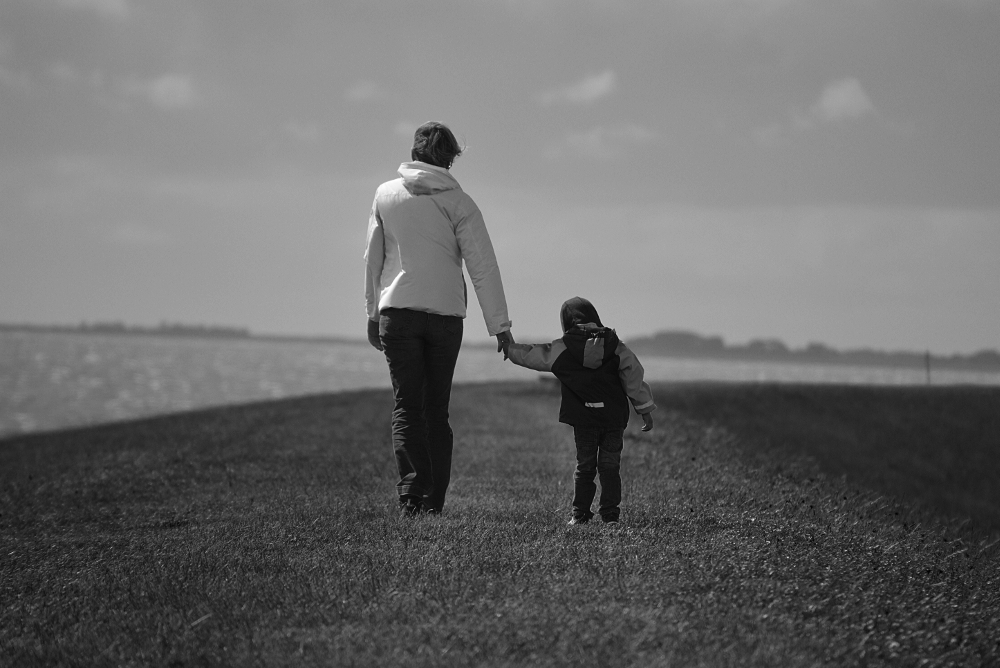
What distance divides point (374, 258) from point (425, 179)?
0.82 m

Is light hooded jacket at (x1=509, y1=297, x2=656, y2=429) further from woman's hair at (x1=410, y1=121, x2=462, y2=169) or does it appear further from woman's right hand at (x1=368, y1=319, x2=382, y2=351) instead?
woman's hair at (x1=410, y1=121, x2=462, y2=169)

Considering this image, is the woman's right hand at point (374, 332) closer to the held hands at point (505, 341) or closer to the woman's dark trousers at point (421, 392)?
the woman's dark trousers at point (421, 392)

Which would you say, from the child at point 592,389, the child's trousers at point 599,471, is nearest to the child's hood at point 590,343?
the child at point 592,389

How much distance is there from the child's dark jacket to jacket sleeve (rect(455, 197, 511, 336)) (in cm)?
27

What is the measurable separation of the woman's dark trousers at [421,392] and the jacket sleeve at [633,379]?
136 cm

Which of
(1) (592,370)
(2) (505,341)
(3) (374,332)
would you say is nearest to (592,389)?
(1) (592,370)

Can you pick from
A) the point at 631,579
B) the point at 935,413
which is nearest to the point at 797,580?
the point at 631,579

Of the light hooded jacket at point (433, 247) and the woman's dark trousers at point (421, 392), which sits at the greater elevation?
the light hooded jacket at point (433, 247)

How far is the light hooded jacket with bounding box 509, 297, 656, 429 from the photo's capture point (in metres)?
7.75

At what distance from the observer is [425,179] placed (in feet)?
25.6

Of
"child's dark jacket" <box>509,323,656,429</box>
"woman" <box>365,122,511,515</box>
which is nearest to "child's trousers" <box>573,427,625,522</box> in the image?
"child's dark jacket" <box>509,323,656,429</box>

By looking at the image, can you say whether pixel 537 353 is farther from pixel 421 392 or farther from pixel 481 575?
pixel 481 575

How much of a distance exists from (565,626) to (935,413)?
28261mm

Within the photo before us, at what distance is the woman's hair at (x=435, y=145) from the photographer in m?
7.95
